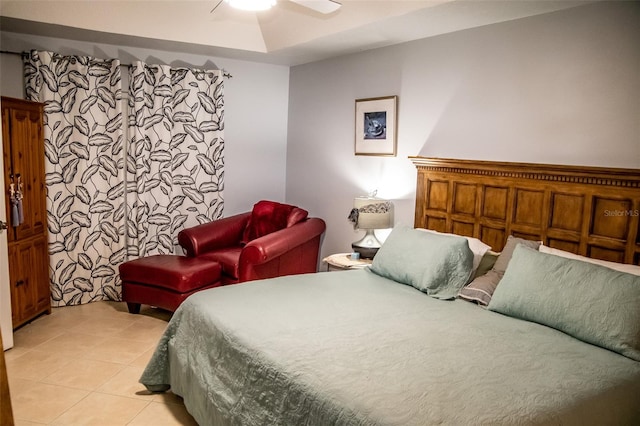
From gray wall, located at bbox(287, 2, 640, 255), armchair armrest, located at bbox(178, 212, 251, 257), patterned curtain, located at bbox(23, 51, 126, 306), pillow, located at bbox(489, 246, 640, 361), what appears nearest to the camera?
pillow, located at bbox(489, 246, 640, 361)

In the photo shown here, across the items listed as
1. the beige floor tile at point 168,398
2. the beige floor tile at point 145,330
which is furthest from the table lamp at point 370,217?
the beige floor tile at point 168,398

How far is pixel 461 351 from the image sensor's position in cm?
212

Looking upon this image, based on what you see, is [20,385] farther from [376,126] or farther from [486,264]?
[376,126]

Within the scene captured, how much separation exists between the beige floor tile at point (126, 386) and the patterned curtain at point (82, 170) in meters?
1.66

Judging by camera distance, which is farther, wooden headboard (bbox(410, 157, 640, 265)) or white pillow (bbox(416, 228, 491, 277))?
white pillow (bbox(416, 228, 491, 277))

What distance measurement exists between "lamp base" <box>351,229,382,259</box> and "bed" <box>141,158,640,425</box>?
70cm

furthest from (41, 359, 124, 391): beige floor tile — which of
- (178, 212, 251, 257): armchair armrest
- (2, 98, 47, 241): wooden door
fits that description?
(178, 212, 251, 257): armchair armrest

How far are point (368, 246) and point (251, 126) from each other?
6.65 feet

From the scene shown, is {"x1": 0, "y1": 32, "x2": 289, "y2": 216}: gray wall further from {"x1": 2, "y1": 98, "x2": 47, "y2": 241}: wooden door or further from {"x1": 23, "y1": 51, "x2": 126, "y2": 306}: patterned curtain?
{"x1": 2, "y1": 98, "x2": 47, "y2": 241}: wooden door

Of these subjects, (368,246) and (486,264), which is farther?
(368,246)

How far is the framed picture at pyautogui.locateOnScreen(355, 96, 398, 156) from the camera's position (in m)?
4.14

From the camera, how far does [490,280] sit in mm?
2850

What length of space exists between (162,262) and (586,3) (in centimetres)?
347

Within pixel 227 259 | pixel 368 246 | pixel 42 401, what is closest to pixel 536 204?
pixel 368 246
